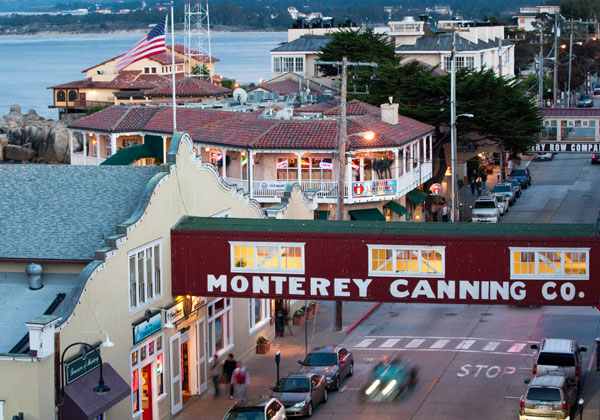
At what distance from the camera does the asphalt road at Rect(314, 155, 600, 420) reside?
35.8m

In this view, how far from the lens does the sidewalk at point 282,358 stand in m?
36.3

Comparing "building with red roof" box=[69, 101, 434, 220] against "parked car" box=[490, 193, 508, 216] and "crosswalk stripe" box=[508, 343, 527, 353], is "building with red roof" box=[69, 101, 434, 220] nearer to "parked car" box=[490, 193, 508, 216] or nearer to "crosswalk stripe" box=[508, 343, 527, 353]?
"parked car" box=[490, 193, 508, 216]

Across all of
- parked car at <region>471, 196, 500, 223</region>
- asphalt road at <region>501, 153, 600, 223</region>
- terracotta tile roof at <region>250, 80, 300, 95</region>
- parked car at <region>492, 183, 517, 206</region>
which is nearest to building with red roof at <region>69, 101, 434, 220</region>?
parked car at <region>471, 196, 500, 223</region>

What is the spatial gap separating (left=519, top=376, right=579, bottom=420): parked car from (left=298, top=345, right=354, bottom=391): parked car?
663cm

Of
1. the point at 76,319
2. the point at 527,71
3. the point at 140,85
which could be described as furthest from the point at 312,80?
→ the point at 76,319

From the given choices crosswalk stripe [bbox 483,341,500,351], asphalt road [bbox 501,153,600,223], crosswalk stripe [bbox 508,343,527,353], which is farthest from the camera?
asphalt road [bbox 501,153,600,223]

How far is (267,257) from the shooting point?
3462 cm

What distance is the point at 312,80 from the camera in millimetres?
111500

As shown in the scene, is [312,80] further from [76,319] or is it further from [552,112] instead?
[76,319]

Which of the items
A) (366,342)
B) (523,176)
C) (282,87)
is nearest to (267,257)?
(366,342)

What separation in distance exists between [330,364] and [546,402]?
7849 millimetres

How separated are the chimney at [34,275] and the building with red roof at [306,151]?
26462 millimetres

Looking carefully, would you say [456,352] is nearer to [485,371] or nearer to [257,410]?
[485,371]

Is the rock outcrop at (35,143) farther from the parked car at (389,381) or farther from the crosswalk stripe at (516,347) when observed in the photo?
the parked car at (389,381)
